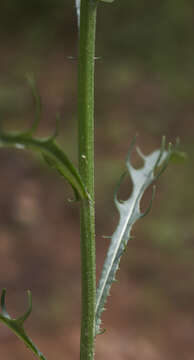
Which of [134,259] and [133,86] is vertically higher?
[133,86]

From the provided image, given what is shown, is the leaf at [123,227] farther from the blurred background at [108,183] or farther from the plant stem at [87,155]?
the blurred background at [108,183]

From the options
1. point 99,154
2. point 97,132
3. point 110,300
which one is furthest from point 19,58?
point 110,300

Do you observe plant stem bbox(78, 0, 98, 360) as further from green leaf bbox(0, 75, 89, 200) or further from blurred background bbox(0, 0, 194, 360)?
blurred background bbox(0, 0, 194, 360)

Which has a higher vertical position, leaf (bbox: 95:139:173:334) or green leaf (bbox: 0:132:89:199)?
green leaf (bbox: 0:132:89:199)

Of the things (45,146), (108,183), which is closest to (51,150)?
(45,146)

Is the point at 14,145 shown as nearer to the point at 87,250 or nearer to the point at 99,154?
the point at 87,250

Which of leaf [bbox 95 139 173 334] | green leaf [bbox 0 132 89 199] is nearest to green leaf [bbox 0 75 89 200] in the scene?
green leaf [bbox 0 132 89 199]
